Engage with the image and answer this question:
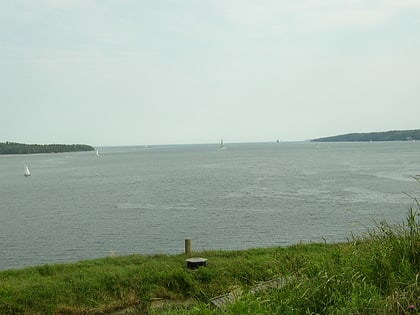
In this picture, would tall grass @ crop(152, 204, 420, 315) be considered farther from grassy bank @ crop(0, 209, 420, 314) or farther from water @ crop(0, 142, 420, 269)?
water @ crop(0, 142, 420, 269)

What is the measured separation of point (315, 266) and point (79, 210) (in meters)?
32.3

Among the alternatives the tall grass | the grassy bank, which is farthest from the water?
the tall grass

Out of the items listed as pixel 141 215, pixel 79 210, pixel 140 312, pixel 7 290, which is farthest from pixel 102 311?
pixel 79 210

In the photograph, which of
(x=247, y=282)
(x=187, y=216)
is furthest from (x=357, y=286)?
(x=187, y=216)

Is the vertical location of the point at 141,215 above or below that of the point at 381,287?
below

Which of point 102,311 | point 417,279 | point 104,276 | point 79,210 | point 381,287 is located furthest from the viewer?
point 79,210

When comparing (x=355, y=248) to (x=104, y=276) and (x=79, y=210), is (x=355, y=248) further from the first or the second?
(x=79, y=210)

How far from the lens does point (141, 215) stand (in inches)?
1239

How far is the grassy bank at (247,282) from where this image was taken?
447 centimetres

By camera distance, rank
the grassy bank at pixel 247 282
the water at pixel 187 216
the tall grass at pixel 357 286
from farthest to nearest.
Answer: the water at pixel 187 216 < the grassy bank at pixel 247 282 < the tall grass at pixel 357 286

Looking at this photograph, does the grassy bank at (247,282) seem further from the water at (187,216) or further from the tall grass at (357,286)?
the water at (187,216)

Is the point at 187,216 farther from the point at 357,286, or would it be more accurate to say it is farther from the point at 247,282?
the point at 357,286

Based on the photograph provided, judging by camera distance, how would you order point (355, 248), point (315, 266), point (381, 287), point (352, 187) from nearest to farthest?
point (381, 287) → point (315, 266) → point (355, 248) → point (352, 187)

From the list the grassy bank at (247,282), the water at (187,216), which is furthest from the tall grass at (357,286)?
the water at (187,216)
